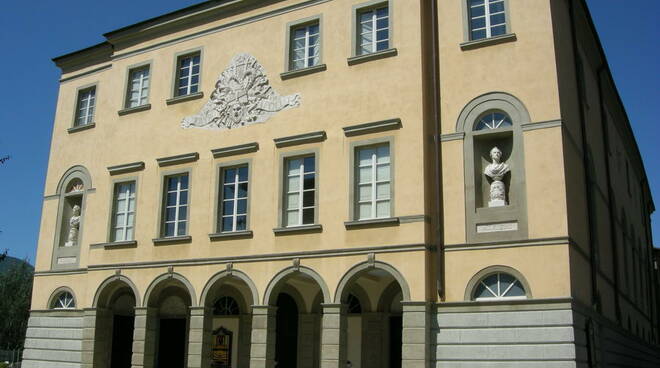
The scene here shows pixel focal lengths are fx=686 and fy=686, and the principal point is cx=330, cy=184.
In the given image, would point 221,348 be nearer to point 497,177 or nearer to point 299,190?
point 299,190

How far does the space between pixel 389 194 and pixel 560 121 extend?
4.90 metres

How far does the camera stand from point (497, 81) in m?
18.3

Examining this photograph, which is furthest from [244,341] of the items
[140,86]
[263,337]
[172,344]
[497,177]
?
[497,177]

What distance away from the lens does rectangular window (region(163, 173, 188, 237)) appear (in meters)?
23.0

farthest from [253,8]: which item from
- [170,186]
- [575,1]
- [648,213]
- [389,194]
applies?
[648,213]

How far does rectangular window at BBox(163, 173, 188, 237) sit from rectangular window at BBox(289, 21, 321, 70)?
17.8 feet

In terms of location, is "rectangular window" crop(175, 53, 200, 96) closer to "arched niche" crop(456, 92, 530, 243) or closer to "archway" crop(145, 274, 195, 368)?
"archway" crop(145, 274, 195, 368)

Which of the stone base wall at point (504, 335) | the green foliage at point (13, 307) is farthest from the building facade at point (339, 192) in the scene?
the green foliage at point (13, 307)

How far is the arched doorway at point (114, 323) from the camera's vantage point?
2380 cm

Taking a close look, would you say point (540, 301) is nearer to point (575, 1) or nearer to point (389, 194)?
point (389, 194)

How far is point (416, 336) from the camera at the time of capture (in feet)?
57.0

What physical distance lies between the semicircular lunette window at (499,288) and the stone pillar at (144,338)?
11130mm

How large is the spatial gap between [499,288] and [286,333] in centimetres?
969

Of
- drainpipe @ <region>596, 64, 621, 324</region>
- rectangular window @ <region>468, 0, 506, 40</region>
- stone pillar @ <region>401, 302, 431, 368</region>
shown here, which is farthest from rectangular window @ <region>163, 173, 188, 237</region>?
drainpipe @ <region>596, 64, 621, 324</region>
